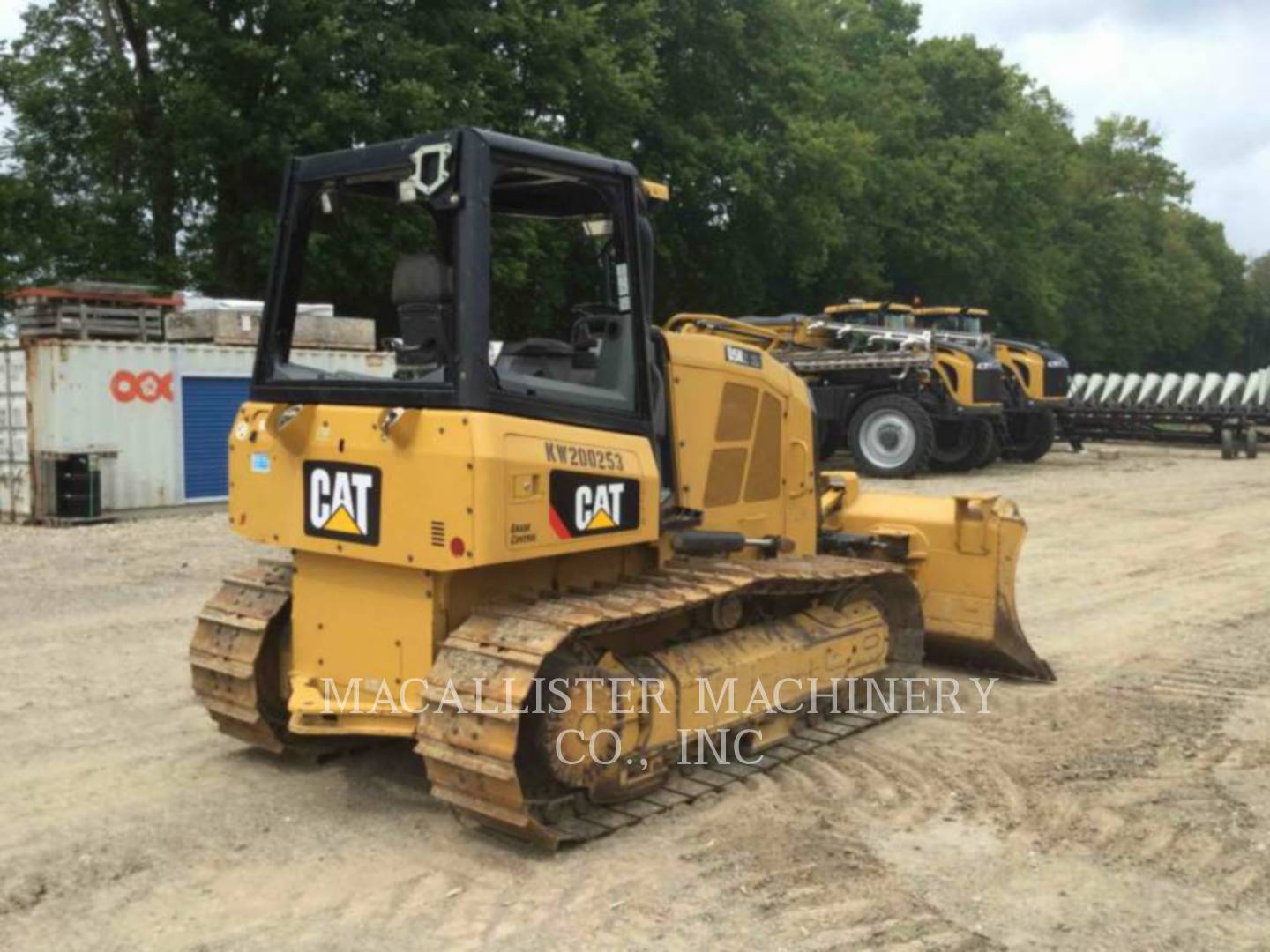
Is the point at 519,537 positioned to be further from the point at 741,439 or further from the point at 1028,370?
the point at 1028,370

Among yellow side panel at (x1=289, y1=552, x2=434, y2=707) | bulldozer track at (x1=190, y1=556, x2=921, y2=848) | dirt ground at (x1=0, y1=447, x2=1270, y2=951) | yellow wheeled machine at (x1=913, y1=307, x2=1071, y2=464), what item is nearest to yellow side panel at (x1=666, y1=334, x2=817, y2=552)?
bulldozer track at (x1=190, y1=556, x2=921, y2=848)

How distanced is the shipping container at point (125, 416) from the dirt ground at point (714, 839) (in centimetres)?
679

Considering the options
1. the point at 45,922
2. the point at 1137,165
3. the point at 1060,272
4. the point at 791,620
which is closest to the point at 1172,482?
the point at 791,620

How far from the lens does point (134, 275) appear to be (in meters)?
22.0

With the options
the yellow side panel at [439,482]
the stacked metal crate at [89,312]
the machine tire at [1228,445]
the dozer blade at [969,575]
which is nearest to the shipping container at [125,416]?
the stacked metal crate at [89,312]

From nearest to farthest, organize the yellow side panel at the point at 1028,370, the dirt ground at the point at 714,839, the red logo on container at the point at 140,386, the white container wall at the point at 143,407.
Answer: the dirt ground at the point at 714,839 → the white container wall at the point at 143,407 → the red logo on container at the point at 140,386 → the yellow side panel at the point at 1028,370

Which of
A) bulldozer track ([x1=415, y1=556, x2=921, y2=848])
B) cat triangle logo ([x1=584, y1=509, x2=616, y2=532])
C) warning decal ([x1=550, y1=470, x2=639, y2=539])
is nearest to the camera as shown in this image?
bulldozer track ([x1=415, y1=556, x2=921, y2=848])

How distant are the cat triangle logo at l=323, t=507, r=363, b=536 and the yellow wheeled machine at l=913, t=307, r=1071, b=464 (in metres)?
19.6

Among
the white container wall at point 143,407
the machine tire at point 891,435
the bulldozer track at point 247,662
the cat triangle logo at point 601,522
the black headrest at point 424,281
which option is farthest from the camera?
the machine tire at point 891,435

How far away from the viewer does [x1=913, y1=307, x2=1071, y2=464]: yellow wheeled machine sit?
23.4 meters

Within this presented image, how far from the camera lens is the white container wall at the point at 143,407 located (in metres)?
14.1

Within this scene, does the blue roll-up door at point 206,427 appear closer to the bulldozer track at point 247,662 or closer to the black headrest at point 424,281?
the bulldozer track at point 247,662

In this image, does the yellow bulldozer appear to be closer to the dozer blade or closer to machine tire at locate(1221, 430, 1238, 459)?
the dozer blade

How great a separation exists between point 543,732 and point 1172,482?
59.6 ft
